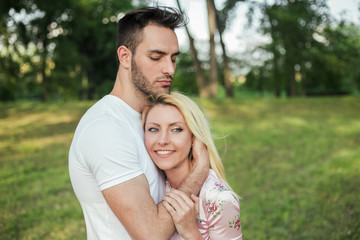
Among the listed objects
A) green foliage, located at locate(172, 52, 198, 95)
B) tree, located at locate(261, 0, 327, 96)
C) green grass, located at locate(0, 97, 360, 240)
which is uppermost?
tree, located at locate(261, 0, 327, 96)

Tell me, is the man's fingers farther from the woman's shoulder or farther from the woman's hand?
the woman's shoulder

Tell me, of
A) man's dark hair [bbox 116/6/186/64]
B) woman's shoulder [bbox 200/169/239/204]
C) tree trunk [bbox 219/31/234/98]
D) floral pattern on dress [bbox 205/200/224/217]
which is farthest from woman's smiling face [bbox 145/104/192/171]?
tree trunk [bbox 219/31/234/98]

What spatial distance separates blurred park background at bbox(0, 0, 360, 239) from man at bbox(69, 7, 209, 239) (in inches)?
47.6

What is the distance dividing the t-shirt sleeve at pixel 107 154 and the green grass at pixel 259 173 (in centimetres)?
103

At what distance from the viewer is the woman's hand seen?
6.39 feet

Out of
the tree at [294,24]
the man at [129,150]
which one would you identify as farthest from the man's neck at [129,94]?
the tree at [294,24]

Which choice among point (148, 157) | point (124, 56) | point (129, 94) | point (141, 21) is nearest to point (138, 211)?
point (148, 157)

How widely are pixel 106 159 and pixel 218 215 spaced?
81cm

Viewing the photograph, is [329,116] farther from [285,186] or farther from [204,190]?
[204,190]

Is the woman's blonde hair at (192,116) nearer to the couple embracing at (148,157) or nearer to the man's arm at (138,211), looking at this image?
the couple embracing at (148,157)

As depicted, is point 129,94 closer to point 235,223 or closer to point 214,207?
point 214,207

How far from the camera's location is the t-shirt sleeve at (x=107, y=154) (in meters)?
1.82

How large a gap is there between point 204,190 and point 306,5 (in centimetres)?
1676

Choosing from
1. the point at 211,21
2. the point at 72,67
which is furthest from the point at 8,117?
the point at 211,21
